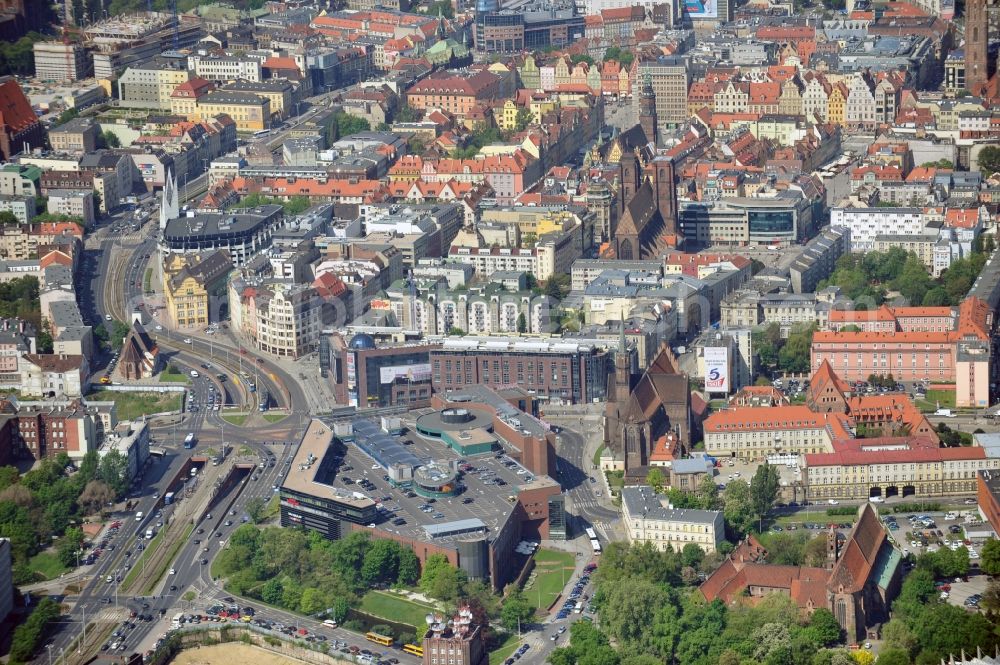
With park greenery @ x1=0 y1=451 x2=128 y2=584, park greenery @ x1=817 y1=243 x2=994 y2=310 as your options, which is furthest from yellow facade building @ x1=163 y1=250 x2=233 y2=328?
park greenery @ x1=817 y1=243 x2=994 y2=310

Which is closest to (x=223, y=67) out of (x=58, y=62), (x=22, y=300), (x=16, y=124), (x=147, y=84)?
(x=147, y=84)

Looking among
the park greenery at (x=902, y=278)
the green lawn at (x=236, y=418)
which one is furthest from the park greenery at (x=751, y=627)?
the park greenery at (x=902, y=278)

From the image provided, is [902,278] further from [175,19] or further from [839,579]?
[175,19]

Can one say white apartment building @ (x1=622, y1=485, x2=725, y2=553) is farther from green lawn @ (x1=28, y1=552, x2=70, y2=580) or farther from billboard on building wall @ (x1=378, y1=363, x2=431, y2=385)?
green lawn @ (x1=28, y1=552, x2=70, y2=580)

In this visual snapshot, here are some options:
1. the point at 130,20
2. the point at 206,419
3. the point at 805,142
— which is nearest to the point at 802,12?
the point at 805,142

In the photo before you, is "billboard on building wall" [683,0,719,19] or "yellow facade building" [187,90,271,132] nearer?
"yellow facade building" [187,90,271,132]

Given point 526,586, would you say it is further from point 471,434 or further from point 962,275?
point 962,275

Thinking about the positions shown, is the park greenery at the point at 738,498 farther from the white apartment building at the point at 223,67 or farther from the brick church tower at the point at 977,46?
the white apartment building at the point at 223,67
